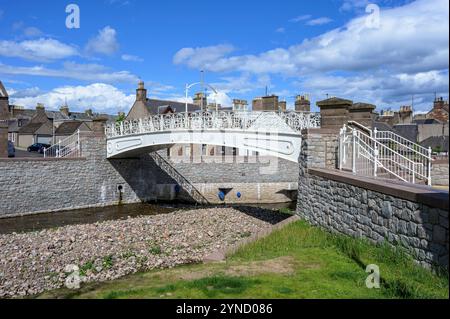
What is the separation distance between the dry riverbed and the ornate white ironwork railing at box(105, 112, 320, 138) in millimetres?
4416

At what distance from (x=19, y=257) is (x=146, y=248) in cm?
373

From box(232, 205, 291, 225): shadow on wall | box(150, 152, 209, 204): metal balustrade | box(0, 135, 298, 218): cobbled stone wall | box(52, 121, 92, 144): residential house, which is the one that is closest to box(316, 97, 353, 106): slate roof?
box(232, 205, 291, 225): shadow on wall

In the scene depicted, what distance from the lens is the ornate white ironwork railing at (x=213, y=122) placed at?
52.5 ft

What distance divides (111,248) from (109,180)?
1583 centimetres

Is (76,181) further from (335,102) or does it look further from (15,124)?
(15,124)

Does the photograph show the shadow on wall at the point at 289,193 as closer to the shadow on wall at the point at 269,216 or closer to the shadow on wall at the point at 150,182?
the shadow on wall at the point at 150,182

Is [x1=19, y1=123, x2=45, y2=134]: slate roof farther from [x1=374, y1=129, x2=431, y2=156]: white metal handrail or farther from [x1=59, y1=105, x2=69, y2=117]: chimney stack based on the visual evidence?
[x1=374, y1=129, x2=431, y2=156]: white metal handrail

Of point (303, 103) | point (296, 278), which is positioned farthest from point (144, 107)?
point (296, 278)

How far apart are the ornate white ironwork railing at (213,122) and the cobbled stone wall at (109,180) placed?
90.0 inches

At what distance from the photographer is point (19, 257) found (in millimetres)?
11906

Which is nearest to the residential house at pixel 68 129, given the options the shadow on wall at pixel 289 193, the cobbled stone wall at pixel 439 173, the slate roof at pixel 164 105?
the slate roof at pixel 164 105

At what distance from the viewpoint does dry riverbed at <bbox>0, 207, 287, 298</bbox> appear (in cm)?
1005
